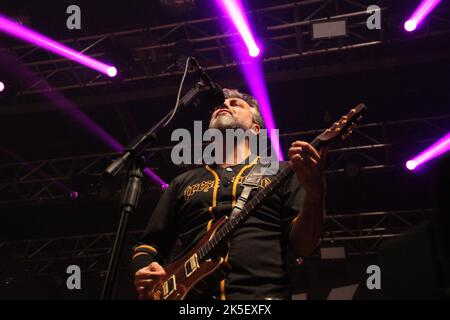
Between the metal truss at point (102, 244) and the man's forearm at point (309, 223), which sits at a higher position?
the metal truss at point (102, 244)

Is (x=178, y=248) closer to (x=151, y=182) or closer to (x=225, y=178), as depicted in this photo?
(x=225, y=178)

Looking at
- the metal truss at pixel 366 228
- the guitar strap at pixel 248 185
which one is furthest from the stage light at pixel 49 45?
the guitar strap at pixel 248 185

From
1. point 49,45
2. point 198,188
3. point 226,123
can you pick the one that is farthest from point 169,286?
point 49,45

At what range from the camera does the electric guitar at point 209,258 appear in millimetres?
2043

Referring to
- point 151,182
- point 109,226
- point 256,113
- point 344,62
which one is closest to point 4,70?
point 151,182

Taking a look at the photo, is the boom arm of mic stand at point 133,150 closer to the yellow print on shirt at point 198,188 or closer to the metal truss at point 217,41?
the yellow print on shirt at point 198,188

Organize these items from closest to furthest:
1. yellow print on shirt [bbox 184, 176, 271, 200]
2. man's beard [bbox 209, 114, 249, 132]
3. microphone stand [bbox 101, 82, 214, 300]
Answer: microphone stand [bbox 101, 82, 214, 300]
yellow print on shirt [bbox 184, 176, 271, 200]
man's beard [bbox 209, 114, 249, 132]

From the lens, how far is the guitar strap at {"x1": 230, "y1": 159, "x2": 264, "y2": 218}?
2229mm

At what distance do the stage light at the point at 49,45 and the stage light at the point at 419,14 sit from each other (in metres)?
3.84

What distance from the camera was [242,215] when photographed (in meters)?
2.14

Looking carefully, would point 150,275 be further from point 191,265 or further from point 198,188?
point 198,188

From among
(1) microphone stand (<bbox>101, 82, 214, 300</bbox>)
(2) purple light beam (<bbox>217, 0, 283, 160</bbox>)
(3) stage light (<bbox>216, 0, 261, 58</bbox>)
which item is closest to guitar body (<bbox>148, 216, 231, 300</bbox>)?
(1) microphone stand (<bbox>101, 82, 214, 300</bbox>)

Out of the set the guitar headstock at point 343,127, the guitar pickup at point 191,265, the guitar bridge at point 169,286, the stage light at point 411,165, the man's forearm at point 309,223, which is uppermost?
the stage light at point 411,165

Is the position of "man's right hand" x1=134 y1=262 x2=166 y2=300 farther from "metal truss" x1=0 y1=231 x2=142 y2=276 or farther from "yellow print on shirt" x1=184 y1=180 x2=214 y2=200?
"metal truss" x1=0 y1=231 x2=142 y2=276
